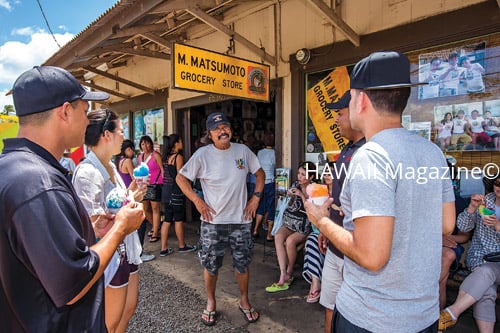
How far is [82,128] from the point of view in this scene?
1.43m

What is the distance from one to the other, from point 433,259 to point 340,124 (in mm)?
1449

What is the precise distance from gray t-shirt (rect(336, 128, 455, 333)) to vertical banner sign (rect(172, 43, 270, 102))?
8.22 feet

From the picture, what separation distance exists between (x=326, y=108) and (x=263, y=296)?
2.55 metres

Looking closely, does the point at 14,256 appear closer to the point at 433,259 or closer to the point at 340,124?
the point at 433,259

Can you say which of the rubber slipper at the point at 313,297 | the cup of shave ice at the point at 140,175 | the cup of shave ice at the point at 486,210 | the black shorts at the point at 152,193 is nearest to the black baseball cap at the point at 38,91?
the cup of shave ice at the point at 140,175

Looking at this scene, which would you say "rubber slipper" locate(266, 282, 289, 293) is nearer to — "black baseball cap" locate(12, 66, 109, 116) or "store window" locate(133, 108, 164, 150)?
"black baseball cap" locate(12, 66, 109, 116)

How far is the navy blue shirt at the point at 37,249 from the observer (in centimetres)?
104

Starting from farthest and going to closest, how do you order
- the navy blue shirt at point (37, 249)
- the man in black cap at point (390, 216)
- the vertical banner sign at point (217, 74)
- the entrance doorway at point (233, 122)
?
the entrance doorway at point (233, 122), the vertical banner sign at point (217, 74), the man in black cap at point (390, 216), the navy blue shirt at point (37, 249)

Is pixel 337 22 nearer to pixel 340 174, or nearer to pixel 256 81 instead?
pixel 256 81

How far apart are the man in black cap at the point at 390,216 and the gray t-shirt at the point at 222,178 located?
195 cm

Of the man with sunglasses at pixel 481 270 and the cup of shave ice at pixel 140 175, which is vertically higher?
the cup of shave ice at pixel 140 175

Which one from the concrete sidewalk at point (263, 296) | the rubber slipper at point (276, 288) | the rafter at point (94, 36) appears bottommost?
the concrete sidewalk at point (263, 296)

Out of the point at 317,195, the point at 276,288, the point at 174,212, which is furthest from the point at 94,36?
the point at 317,195

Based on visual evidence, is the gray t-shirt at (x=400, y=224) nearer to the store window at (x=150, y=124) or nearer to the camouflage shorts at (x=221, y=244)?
the camouflage shorts at (x=221, y=244)
